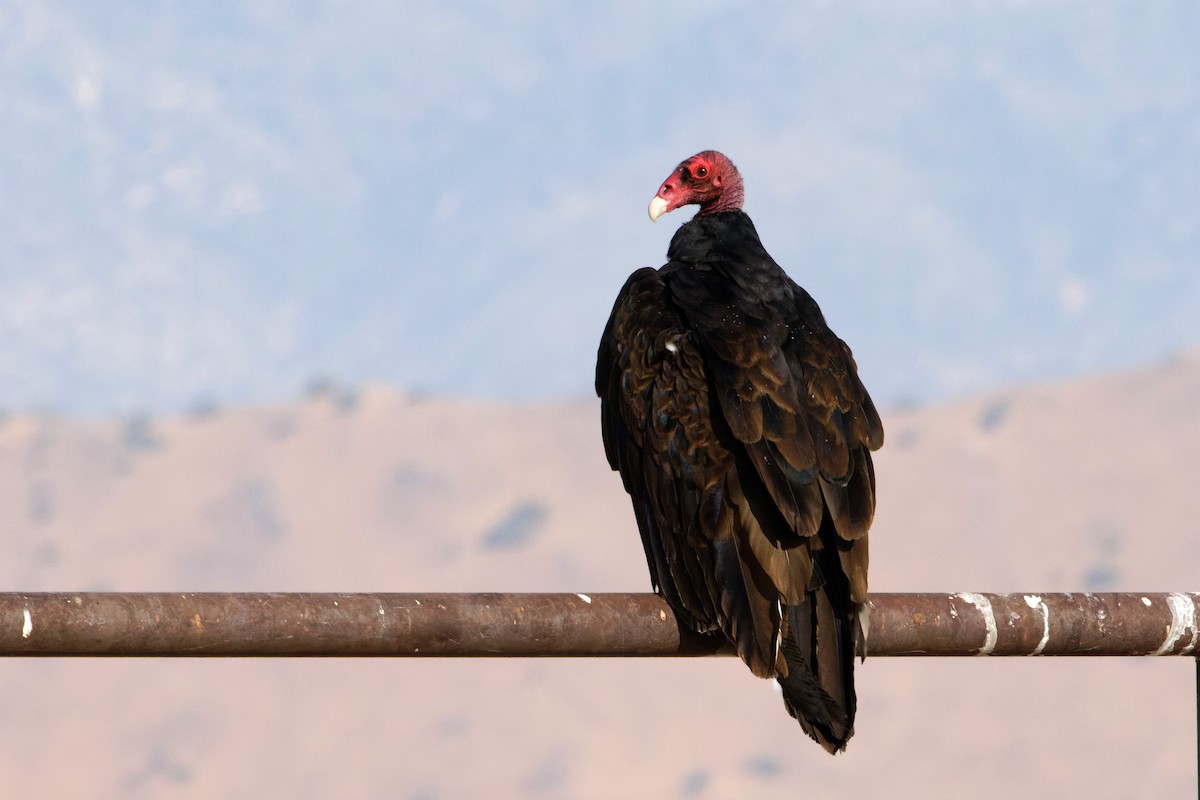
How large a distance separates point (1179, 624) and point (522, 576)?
6647 centimetres

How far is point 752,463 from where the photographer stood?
4227 millimetres

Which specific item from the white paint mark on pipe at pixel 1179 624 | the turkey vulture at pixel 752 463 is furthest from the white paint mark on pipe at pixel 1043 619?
the turkey vulture at pixel 752 463

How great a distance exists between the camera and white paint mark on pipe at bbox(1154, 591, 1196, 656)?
367 centimetres

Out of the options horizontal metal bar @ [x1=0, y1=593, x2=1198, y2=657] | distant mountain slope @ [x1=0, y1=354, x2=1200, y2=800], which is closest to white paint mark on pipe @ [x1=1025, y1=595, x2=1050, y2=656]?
horizontal metal bar @ [x1=0, y1=593, x2=1198, y2=657]

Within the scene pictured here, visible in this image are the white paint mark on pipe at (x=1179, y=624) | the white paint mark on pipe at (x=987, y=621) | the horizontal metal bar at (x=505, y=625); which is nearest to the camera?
the horizontal metal bar at (x=505, y=625)

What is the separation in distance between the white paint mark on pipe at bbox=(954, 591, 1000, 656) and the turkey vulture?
0.31m

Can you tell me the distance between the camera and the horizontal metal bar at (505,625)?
2.83m

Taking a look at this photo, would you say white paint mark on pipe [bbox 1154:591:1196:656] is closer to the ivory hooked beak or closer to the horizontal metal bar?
the horizontal metal bar
